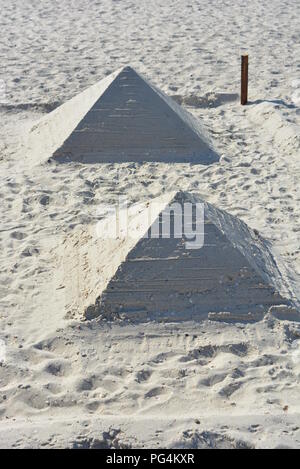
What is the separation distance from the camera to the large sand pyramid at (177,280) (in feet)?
18.8

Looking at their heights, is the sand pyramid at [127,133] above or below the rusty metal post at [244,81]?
below

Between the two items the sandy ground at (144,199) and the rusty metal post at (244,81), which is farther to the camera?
the rusty metal post at (244,81)

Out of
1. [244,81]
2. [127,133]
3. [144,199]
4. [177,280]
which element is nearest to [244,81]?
[244,81]

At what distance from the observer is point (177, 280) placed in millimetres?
5754

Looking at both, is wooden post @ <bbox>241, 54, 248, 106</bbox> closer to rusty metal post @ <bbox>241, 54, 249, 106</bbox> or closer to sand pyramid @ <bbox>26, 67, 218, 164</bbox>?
rusty metal post @ <bbox>241, 54, 249, 106</bbox>

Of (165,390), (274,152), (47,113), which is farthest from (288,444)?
(47,113)

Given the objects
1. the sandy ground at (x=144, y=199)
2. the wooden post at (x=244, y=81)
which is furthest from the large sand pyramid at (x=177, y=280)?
the wooden post at (x=244, y=81)

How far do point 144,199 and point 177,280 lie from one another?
2172 mm

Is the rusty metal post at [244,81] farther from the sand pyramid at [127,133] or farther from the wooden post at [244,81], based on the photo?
the sand pyramid at [127,133]

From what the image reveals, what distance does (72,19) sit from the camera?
1534 cm

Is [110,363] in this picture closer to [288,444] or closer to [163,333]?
[163,333]

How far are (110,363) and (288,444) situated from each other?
145 cm

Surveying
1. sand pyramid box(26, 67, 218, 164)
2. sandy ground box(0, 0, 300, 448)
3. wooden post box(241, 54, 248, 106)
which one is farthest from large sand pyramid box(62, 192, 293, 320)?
wooden post box(241, 54, 248, 106)

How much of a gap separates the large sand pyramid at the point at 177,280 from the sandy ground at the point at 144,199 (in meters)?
0.16
